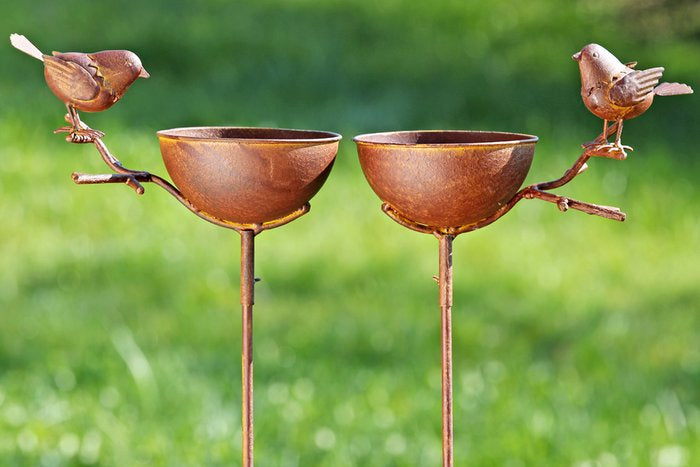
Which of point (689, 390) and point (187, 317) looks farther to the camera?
point (187, 317)

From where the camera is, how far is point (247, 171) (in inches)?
40.1

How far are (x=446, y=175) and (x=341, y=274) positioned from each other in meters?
2.36

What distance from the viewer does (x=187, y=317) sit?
311 cm

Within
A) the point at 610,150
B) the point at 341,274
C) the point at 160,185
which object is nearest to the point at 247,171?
the point at 160,185

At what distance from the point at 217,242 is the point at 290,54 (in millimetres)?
1707

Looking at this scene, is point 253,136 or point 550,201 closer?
point 550,201

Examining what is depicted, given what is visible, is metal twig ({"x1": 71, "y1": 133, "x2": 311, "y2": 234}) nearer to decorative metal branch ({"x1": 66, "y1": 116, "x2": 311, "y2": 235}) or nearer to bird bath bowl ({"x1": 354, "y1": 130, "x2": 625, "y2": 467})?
decorative metal branch ({"x1": 66, "y1": 116, "x2": 311, "y2": 235})

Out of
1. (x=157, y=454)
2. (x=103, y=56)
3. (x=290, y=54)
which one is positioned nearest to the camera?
(x=103, y=56)

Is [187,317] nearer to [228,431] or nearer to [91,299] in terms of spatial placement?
[91,299]

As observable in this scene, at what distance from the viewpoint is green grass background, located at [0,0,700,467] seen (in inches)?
97.2

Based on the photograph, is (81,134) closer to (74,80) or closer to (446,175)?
(74,80)

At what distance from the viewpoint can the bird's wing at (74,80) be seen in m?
1.03

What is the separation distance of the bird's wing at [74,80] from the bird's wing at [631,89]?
0.53m

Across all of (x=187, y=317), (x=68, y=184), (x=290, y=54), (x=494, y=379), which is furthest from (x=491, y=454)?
(x=290, y=54)
